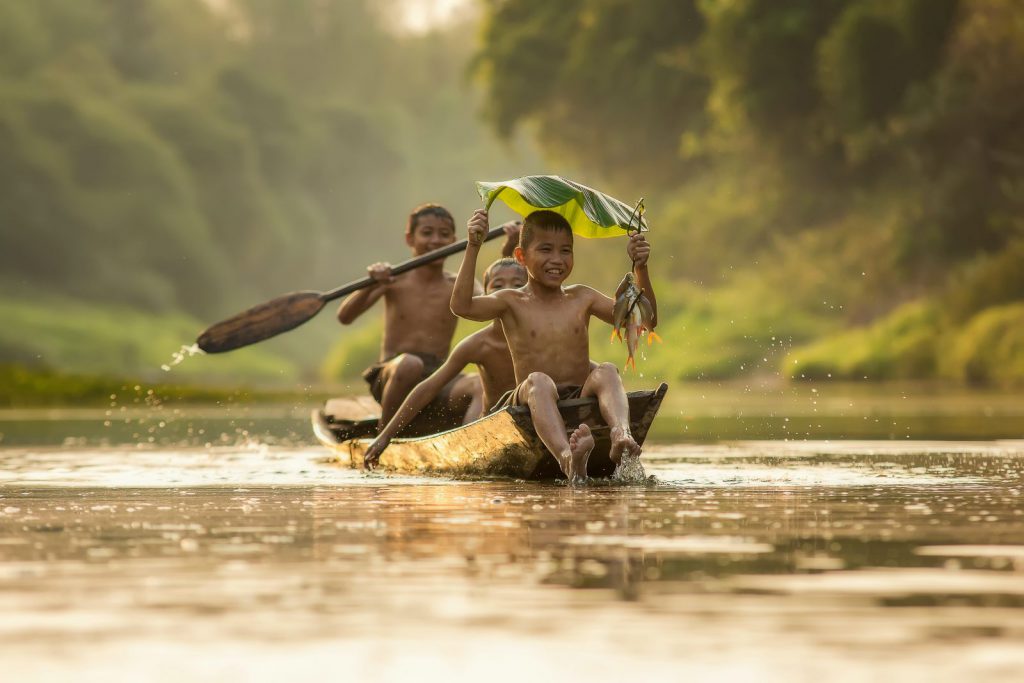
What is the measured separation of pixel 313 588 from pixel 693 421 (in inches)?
526

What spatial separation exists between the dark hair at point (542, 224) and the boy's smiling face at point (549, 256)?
0.6 inches

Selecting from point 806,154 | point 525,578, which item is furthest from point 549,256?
point 806,154

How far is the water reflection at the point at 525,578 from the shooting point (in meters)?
4.14

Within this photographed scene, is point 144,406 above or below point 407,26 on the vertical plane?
below

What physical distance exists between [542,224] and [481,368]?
1.19 m

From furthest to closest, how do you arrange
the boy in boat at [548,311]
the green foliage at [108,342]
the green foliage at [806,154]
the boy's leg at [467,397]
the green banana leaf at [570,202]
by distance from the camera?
the green foliage at [108,342] → the green foliage at [806,154] → the boy's leg at [467,397] → the green banana leaf at [570,202] → the boy in boat at [548,311]

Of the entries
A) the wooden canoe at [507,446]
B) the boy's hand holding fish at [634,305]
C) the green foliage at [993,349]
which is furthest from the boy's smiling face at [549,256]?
the green foliage at [993,349]

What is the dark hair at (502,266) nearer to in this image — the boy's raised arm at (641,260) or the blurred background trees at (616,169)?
the boy's raised arm at (641,260)

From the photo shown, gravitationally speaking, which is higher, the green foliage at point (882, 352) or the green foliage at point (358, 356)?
the green foliage at point (358, 356)

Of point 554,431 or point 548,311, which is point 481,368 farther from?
point 554,431

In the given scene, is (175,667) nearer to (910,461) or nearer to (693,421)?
(910,461)

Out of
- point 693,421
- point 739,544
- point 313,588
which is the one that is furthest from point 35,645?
point 693,421

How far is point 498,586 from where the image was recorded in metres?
5.07

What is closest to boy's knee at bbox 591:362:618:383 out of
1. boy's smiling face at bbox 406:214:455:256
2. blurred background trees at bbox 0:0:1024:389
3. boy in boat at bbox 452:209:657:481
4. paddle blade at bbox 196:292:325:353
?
boy in boat at bbox 452:209:657:481
